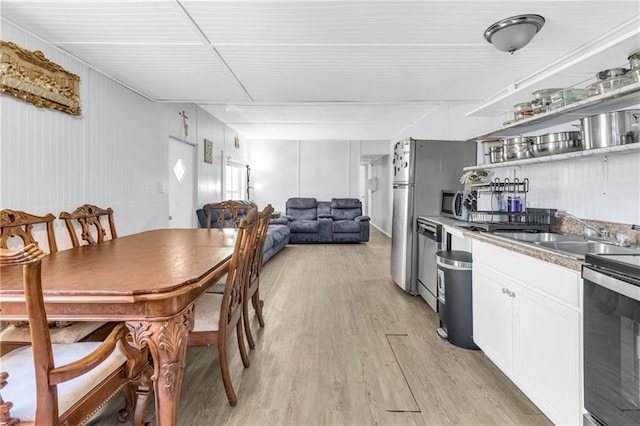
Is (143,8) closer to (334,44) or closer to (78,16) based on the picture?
(78,16)

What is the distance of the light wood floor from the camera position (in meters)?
1.73

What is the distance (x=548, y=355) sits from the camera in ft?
5.13

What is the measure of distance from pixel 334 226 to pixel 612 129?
19.4 feet

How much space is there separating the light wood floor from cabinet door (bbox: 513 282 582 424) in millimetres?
211

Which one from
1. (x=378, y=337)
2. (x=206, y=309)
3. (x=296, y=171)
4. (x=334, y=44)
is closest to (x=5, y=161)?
(x=206, y=309)

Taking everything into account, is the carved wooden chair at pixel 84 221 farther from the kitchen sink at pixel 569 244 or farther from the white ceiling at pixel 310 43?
the kitchen sink at pixel 569 244

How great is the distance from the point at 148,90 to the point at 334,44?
7.18ft

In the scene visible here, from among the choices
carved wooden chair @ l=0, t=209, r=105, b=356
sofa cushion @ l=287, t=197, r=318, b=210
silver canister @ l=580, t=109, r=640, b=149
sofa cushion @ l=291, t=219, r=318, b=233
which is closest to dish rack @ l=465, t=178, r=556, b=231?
silver canister @ l=580, t=109, r=640, b=149

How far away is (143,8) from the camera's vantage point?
1.92m

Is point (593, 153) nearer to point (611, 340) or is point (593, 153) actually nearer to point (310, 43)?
point (611, 340)

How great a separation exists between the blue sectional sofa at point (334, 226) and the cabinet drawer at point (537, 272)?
17.1ft

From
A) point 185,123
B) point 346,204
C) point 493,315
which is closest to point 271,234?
point 185,123

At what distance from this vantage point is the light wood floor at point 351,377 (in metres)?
1.73

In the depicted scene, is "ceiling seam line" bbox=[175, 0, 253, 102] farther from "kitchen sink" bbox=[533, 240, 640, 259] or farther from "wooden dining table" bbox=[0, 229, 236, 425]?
"kitchen sink" bbox=[533, 240, 640, 259]
